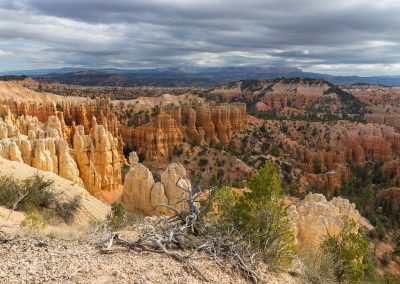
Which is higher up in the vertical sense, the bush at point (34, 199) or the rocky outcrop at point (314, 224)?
the bush at point (34, 199)

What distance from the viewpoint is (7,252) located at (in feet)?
22.1

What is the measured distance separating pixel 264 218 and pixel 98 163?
20705mm

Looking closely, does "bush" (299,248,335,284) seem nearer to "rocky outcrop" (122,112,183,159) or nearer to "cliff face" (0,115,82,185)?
"cliff face" (0,115,82,185)

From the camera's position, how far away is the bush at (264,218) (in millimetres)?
8695

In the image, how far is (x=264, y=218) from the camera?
9.45 m

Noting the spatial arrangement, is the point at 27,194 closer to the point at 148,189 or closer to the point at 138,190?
the point at 148,189

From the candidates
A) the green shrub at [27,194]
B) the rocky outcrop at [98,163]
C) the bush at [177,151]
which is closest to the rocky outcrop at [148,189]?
the rocky outcrop at [98,163]

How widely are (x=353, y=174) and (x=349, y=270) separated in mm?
48411

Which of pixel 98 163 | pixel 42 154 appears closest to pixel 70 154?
pixel 98 163

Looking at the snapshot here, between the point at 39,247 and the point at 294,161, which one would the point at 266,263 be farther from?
the point at 294,161

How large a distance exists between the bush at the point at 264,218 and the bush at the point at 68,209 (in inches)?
273

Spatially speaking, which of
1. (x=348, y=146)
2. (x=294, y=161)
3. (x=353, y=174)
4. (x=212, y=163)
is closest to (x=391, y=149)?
(x=348, y=146)

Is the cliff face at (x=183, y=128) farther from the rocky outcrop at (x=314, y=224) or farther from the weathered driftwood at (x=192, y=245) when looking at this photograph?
the weathered driftwood at (x=192, y=245)

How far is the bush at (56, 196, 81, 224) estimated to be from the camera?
1436cm
